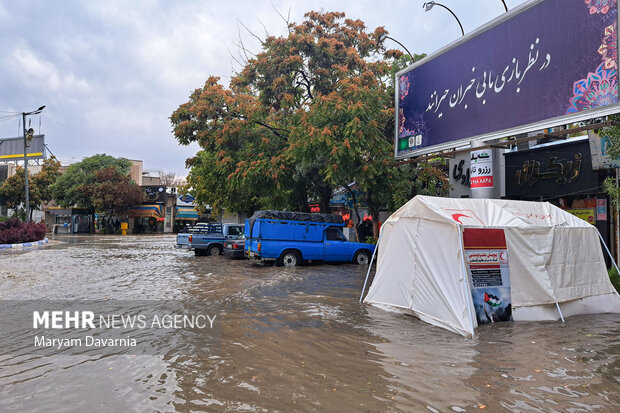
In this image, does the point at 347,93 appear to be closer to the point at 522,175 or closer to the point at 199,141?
the point at 522,175

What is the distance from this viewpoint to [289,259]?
15.9 m

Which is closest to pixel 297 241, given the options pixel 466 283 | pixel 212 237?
pixel 212 237

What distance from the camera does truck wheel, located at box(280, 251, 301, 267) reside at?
15781 millimetres

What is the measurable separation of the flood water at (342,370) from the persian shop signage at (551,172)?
5660 millimetres

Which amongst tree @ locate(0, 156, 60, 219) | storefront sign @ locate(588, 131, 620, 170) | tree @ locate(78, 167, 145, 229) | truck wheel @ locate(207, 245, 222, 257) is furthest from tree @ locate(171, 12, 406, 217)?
tree @ locate(0, 156, 60, 219)

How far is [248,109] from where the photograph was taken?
62.4ft

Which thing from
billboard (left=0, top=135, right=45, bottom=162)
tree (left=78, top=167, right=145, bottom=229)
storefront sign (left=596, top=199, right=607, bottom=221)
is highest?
billboard (left=0, top=135, right=45, bottom=162)

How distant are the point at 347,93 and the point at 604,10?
8054 millimetres

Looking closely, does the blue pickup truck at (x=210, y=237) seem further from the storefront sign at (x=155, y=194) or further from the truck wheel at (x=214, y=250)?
the storefront sign at (x=155, y=194)

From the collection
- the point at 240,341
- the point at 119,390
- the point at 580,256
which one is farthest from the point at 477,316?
→ the point at 119,390

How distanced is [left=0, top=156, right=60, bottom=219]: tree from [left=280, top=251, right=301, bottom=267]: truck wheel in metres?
42.8

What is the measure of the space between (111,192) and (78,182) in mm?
5197

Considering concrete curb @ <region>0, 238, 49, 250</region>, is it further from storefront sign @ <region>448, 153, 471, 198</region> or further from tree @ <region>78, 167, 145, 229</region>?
storefront sign @ <region>448, 153, 471, 198</region>

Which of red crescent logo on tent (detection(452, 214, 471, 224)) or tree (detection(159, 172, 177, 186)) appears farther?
tree (detection(159, 172, 177, 186))
